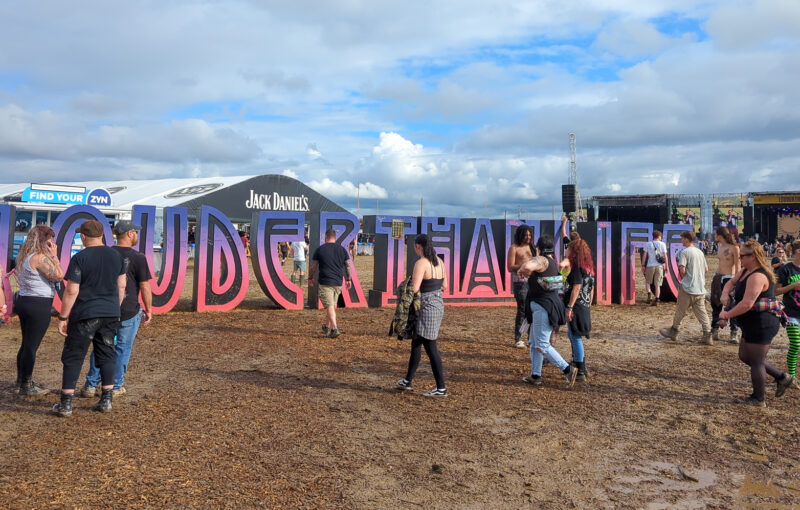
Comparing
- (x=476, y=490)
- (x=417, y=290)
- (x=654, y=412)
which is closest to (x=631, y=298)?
(x=654, y=412)

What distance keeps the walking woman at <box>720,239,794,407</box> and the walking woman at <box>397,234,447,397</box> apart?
2.97m

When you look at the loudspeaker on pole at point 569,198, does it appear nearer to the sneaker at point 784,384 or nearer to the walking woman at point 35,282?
the sneaker at point 784,384

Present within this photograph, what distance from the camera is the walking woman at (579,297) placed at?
7047 millimetres

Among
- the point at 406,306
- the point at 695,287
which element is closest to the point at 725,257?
the point at 695,287

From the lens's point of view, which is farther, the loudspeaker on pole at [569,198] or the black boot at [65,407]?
the loudspeaker on pole at [569,198]

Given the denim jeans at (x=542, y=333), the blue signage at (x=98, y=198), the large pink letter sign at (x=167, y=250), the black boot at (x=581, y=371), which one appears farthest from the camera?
the blue signage at (x=98, y=198)

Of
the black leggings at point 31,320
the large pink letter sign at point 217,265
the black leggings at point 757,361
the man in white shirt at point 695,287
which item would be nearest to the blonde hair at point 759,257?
the black leggings at point 757,361

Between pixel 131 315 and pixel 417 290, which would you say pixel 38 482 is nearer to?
pixel 131 315

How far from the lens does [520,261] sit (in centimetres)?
837

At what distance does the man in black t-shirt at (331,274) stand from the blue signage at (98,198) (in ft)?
51.3

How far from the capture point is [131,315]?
5938 mm

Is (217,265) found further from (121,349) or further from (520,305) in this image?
(121,349)

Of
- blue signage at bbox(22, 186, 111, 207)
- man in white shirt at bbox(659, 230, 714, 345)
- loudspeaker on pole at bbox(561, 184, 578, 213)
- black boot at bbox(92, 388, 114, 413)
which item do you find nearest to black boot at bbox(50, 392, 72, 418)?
black boot at bbox(92, 388, 114, 413)

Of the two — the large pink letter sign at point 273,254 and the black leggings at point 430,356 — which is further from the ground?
the large pink letter sign at point 273,254
